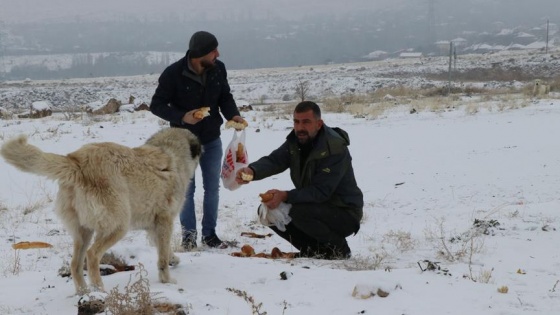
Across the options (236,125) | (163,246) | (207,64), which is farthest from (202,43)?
(163,246)

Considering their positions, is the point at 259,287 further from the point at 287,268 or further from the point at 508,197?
the point at 508,197

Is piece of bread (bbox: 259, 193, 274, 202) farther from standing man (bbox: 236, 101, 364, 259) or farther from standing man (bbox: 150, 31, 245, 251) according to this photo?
standing man (bbox: 150, 31, 245, 251)

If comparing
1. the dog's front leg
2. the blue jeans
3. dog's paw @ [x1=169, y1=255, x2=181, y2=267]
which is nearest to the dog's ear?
the blue jeans

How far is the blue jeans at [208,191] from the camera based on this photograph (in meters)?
6.06

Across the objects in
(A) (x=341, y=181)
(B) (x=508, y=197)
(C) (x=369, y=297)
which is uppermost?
(A) (x=341, y=181)

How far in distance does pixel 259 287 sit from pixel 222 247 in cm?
213

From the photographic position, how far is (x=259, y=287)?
416cm

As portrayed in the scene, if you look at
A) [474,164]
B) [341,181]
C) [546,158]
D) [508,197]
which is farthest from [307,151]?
[546,158]

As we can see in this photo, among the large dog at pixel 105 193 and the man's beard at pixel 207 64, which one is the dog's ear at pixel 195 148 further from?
the man's beard at pixel 207 64

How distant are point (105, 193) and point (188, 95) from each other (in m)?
2.11

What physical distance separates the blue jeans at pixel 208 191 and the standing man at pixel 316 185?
604 mm

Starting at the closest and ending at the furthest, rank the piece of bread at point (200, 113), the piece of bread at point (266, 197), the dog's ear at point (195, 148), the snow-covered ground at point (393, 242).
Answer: the snow-covered ground at point (393, 242), the dog's ear at point (195, 148), the piece of bread at point (200, 113), the piece of bread at point (266, 197)

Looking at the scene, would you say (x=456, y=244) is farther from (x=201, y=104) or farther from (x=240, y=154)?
(x=201, y=104)

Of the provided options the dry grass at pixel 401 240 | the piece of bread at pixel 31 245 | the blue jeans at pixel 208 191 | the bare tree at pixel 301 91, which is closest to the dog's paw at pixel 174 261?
the blue jeans at pixel 208 191
